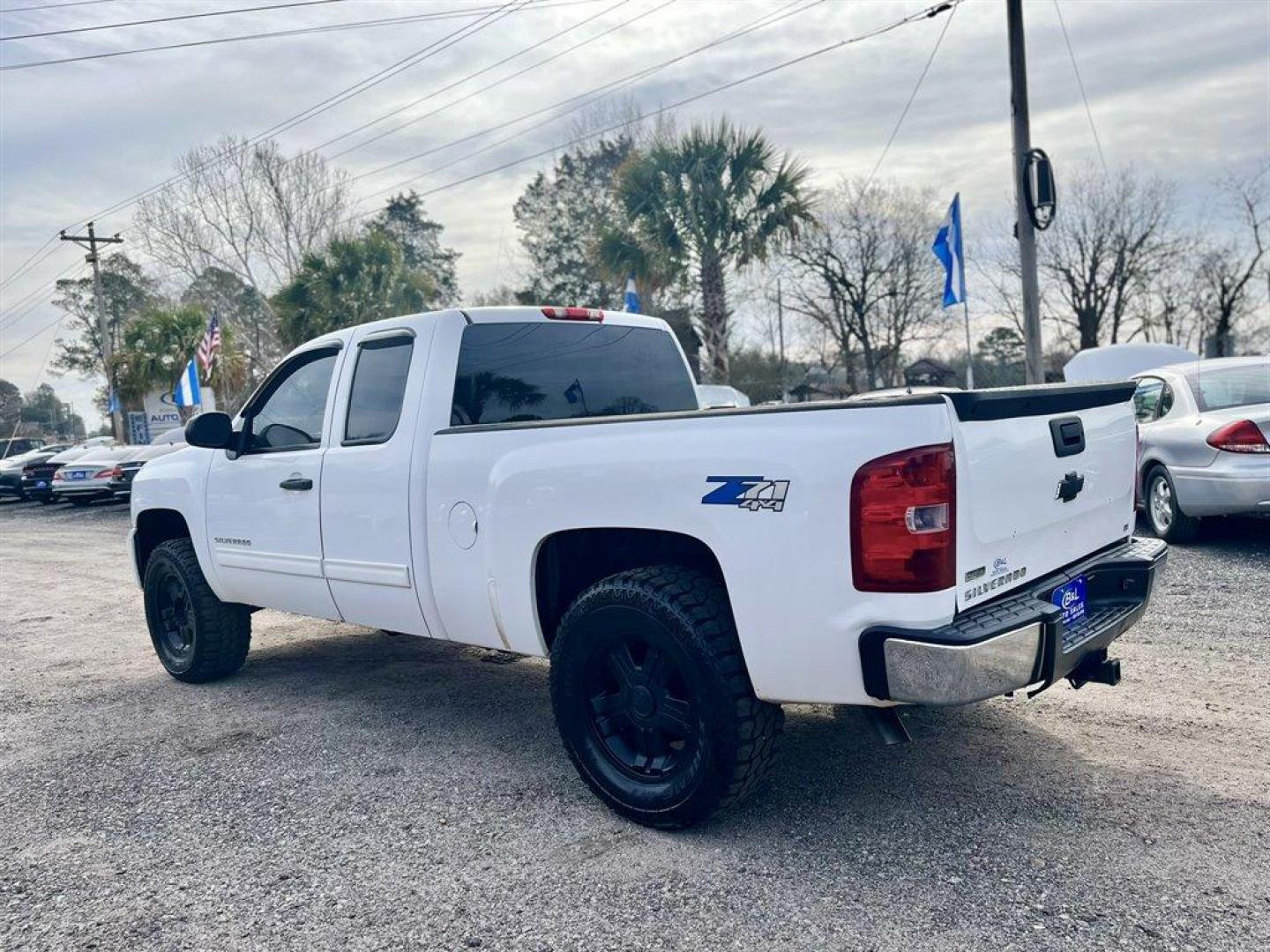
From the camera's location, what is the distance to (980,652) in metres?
2.77

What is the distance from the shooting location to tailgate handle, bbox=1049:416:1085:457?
10.8ft

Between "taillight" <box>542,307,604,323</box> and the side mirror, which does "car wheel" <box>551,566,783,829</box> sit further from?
the side mirror

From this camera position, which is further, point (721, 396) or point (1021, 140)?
point (721, 396)

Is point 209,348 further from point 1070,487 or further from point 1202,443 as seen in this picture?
point 1070,487

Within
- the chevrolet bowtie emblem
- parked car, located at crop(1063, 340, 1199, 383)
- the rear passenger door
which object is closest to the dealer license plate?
the chevrolet bowtie emblem

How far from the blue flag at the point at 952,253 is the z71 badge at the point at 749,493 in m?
15.8

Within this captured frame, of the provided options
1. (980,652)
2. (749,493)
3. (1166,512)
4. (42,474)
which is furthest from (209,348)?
(980,652)

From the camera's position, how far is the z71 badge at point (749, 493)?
2.93 meters

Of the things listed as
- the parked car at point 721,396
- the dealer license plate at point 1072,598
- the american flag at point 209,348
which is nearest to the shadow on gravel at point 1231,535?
the dealer license plate at point 1072,598

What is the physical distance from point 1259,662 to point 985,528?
117 inches

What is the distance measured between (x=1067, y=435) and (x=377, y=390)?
2.92 metres

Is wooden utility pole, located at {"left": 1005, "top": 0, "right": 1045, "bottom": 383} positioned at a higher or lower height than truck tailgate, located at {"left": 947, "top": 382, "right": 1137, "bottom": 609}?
higher

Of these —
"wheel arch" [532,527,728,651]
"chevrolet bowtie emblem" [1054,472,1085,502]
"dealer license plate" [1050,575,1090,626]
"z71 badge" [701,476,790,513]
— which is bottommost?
"dealer license plate" [1050,575,1090,626]

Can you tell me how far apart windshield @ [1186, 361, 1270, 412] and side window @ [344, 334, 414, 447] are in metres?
6.61
